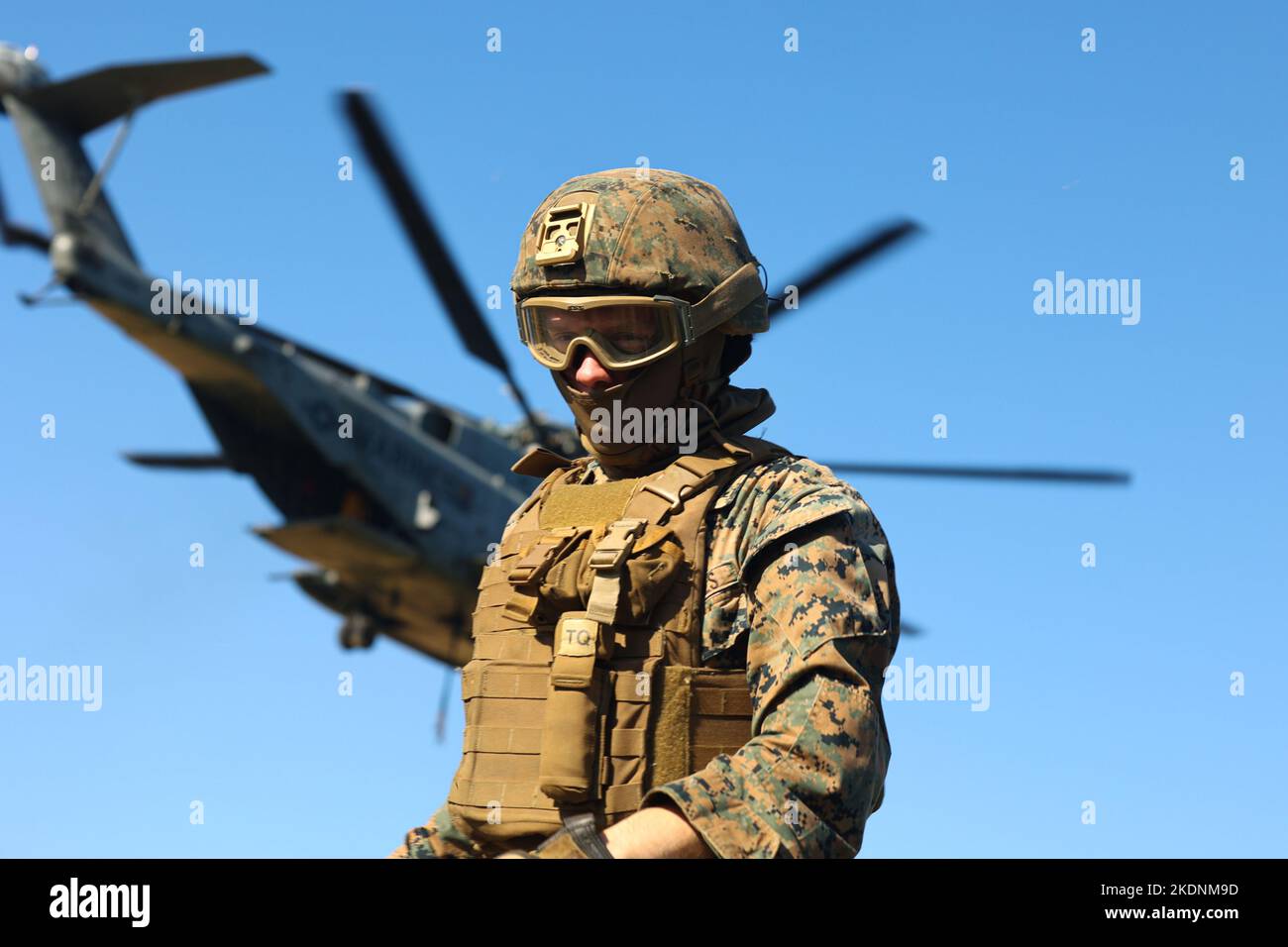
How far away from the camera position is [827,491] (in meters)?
3.98

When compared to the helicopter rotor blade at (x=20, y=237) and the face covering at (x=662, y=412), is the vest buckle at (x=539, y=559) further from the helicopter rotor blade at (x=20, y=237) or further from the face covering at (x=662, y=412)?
the helicopter rotor blade at (x=20, y=237)

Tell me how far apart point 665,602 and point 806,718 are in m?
0.53

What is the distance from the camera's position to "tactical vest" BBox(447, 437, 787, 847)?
12.8ft

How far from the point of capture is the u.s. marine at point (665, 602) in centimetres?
366

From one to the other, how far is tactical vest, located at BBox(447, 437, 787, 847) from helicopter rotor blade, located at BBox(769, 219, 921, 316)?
1069 centimetres

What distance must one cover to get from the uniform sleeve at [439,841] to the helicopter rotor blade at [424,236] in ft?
41.2

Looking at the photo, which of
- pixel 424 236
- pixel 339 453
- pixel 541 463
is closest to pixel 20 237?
pixel 339 453

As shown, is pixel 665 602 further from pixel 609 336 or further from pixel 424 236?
pixel 424 236

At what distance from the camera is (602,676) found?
397 cm

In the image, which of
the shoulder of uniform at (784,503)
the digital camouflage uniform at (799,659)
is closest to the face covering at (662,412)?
the shoulder of uniform at (784,503)

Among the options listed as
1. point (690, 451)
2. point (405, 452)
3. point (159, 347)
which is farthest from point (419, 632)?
point (690, 451)
